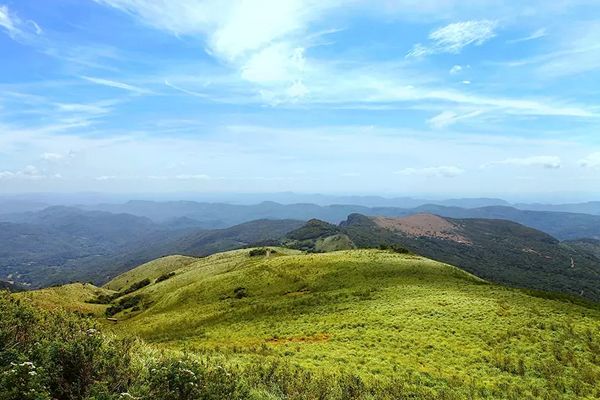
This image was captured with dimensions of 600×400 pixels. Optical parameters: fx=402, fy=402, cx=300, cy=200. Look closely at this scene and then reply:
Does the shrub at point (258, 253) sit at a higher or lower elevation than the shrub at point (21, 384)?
lower

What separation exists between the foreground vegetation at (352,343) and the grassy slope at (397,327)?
0.48 ft

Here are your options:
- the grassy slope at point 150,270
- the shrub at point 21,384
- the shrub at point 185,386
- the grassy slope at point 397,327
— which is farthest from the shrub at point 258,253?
the shrub at point 21,384

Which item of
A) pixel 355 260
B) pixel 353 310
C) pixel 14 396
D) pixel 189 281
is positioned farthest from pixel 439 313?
pixel 189 281

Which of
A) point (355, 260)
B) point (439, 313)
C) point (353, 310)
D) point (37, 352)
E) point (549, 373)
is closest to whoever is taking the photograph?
point (37, 352)

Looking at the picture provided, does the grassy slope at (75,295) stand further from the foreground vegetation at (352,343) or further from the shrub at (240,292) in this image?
the shrub at (240,292)

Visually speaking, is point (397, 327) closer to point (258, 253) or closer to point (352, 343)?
point (352, 343)

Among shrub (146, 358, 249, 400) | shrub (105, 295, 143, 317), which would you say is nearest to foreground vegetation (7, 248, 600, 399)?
shrub (146, 358, 249, 400)

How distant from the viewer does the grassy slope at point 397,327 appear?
2806 cm

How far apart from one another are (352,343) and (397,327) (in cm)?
680

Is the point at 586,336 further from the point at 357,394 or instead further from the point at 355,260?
the point at 355,260

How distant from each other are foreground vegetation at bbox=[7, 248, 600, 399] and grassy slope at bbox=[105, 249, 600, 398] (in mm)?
146

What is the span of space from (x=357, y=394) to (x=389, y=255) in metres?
64.1

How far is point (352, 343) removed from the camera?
33.5 meters

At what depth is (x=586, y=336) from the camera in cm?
3497
